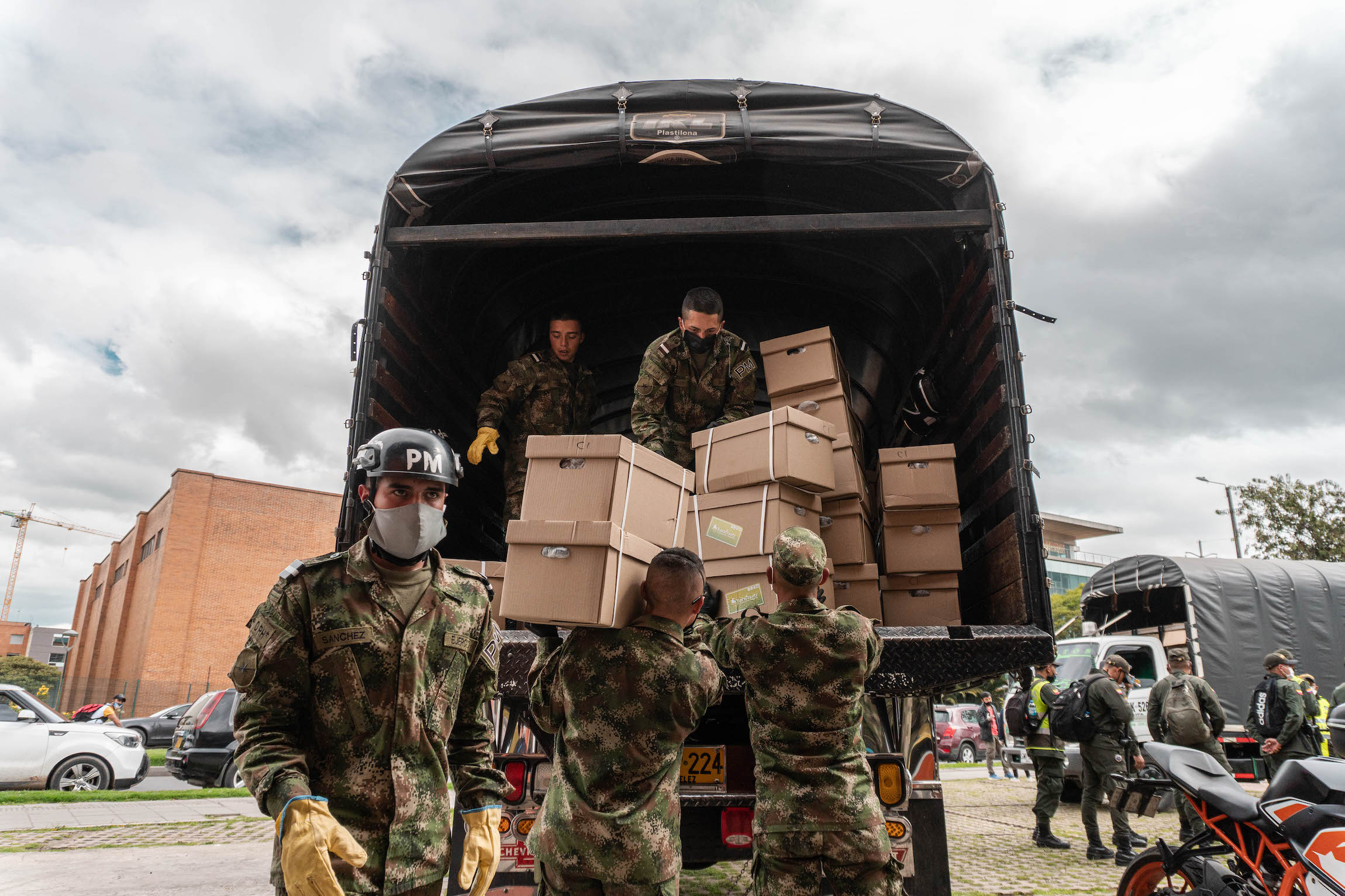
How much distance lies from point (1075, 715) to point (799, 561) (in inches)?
193

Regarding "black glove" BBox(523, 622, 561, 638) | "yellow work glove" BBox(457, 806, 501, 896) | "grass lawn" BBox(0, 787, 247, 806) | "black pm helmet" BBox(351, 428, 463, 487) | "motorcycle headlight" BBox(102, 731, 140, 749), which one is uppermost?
"black pm helmet" BBox(351, 428, 463, 487)

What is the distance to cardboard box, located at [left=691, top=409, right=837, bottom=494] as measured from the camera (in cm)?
318

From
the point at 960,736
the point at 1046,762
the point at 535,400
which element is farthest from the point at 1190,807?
the point at 960,736

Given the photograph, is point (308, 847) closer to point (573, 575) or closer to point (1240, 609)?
point (573, 575)

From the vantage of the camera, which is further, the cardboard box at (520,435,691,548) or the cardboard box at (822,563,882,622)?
the cardboard box at (822,563,882,622)

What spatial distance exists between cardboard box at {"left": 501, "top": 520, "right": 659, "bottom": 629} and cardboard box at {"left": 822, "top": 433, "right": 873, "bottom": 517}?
121 centimetres

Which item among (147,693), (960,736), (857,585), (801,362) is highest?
(801,362)

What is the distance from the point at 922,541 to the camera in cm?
365

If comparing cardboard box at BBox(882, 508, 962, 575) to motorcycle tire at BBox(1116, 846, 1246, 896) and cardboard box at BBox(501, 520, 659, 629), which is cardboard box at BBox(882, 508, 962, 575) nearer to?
motorcycle tire at BBox(1116, 846, 1246, 896)

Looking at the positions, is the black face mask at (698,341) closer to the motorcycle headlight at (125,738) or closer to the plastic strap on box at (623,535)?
the plastic strap on box at (623,535)

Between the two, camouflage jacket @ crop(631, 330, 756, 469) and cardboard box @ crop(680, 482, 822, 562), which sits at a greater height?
camouflage jacket @ crop(631, 330, 756, 469)

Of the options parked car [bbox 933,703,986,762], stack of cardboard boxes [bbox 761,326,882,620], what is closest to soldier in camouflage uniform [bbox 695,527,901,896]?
stack of cardboard boxes [bbox 761,326,882,620]

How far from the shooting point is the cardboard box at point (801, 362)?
3.98 metres

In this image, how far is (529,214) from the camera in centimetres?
444
